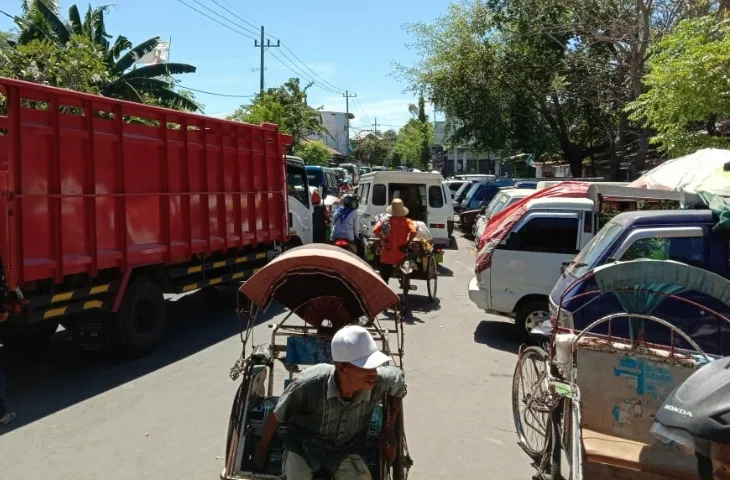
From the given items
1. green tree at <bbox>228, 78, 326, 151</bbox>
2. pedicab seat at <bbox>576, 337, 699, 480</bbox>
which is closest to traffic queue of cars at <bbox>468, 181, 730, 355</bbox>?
pedicab seat at <bbox>576, 337, 699, 480</bbox>

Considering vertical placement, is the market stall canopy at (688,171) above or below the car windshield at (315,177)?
below

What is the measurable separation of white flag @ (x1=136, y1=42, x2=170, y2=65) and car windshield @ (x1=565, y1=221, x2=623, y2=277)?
786 inches

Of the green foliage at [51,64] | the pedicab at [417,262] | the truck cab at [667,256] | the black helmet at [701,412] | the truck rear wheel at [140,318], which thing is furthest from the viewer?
the green foliage at [51,64]

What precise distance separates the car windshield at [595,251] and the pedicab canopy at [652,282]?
1399mm

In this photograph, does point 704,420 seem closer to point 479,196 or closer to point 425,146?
point 479,196

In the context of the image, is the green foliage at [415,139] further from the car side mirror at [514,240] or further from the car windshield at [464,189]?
the car side mirror at [514,240]

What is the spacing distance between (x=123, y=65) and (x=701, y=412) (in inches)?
910

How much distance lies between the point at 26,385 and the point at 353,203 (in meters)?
5.76

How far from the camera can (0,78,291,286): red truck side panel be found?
222 inches

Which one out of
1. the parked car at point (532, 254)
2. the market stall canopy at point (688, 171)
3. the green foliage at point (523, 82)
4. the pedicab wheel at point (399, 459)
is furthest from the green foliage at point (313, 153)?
the pedicab wheel at point (399, 459)

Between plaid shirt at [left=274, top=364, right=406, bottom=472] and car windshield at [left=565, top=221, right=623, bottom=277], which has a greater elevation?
car windshield at [left=565, top=221, right=623, bottom=277]

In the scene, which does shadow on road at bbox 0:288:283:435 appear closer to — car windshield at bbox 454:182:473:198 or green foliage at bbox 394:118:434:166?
car windshield at bbox 454:182:473:198

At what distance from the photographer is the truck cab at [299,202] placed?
12500 mm

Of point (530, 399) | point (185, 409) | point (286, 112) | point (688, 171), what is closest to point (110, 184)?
point (185, 409)
